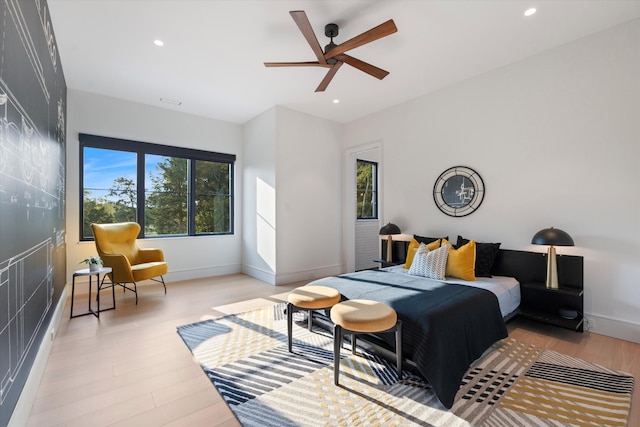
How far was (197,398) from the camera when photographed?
1.88m

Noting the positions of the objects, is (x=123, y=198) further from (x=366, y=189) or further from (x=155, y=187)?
(x=366, y=189)

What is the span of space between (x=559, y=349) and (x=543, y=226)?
1.32 m

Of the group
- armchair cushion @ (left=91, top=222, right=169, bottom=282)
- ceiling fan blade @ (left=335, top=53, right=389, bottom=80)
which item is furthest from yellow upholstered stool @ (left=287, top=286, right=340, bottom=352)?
armchair cushion @ (left=91, top=222, right=169, bottom=282)

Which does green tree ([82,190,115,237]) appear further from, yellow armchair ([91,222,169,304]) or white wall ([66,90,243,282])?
yellow armchair ([91,222,169,304])

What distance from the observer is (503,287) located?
2941 millimetres

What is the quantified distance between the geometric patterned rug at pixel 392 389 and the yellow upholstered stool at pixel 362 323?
21 cm

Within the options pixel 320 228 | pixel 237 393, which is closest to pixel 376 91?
pixel 320 228

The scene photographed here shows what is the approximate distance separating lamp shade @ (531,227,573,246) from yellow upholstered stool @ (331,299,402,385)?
1.89 m

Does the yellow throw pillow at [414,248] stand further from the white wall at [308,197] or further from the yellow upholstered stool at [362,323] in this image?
the white wall at [308,197]

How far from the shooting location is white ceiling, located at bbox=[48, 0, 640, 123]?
8.30 ft

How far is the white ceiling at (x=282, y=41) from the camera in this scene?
253cm

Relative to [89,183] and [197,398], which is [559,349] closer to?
[197,398]

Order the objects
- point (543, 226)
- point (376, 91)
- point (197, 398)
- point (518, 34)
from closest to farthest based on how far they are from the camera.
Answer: point (197, 398) → point (518, 34) → point (543, 226) → point (376, 91)

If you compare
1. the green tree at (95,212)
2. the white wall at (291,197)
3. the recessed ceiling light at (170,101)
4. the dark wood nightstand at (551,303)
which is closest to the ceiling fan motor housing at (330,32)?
the white wall at (291,197)
